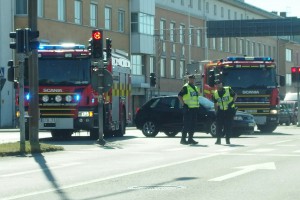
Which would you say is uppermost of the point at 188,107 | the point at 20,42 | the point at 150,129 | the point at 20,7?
the point at 20,7

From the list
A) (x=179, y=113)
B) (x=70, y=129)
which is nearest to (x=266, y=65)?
(x=179, y=113)

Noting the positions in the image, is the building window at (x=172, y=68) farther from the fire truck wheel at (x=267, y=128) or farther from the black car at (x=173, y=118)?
the black car at (x=173, y=118)

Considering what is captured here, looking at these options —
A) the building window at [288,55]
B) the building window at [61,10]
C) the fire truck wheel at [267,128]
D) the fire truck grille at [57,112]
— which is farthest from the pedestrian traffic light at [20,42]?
the building window at [288,55]

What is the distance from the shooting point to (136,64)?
74312mm

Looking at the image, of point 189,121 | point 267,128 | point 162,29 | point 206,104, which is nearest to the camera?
point 189,121

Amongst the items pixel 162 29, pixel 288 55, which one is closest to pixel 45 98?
pixel 162 29

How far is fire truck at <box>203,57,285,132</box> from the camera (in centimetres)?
3759

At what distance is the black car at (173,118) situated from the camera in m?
32.0

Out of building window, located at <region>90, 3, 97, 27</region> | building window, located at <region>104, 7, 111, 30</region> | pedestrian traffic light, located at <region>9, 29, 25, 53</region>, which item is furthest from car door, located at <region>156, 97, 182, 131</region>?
building window, located at <region>104, 7, 111, 30</region>

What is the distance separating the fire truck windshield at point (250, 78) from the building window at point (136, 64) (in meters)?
36.1

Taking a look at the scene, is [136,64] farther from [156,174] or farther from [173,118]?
[156,174]

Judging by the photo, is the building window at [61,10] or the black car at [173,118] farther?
the building window at [61,10]

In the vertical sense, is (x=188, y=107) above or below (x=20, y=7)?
below

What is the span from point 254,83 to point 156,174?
22.6 meters
